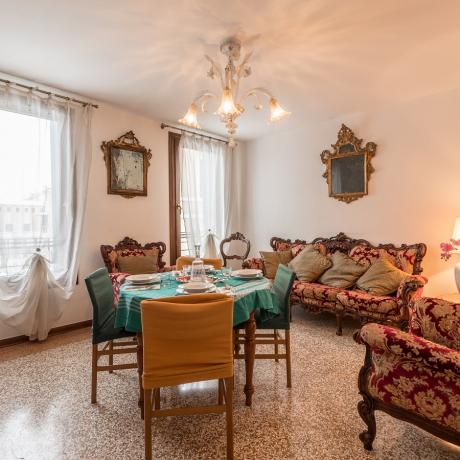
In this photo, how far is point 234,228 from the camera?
5.57 meters

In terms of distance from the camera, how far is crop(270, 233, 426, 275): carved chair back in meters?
3.58

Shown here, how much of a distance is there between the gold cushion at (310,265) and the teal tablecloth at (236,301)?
5.85 feet

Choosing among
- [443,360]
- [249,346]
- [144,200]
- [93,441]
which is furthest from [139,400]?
[144,200]

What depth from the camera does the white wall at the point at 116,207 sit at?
12.2 ft

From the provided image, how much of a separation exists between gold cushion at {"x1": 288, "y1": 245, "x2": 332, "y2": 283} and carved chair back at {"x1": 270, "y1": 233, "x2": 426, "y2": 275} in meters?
0.30

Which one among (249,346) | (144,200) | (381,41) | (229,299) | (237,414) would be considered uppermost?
(381,41)

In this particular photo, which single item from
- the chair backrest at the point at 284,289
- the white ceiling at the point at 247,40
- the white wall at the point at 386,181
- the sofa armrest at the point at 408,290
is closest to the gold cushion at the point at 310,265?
the white wall at the point at 386,181

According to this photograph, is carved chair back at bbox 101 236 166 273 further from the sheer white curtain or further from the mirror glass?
the mirror glass

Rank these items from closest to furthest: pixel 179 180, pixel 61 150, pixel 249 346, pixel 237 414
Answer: pixel 237 414 < pixel 249 346 < pixel 61 150 < pixel 179 180

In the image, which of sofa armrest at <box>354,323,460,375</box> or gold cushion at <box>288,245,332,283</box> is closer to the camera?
sofa armrest at <box>354,323,460,375</box>

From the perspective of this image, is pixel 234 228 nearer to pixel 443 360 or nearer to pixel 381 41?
pixel 381 41

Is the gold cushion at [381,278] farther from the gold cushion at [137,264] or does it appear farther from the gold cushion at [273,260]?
the gold cushion at [137,264]

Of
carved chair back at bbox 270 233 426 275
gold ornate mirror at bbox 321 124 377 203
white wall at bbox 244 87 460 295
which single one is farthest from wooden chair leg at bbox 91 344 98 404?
gold ornate mirror at bbox 321 124 377 203

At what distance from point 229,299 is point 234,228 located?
3928 millimetres
